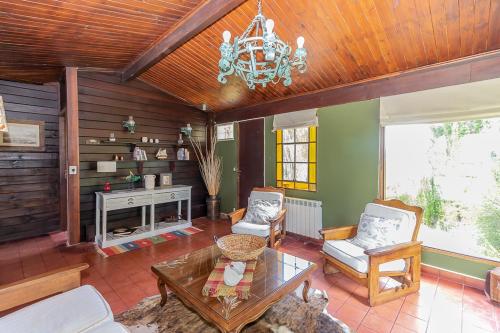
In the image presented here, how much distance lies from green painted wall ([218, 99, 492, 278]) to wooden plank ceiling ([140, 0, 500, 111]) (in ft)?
1.45

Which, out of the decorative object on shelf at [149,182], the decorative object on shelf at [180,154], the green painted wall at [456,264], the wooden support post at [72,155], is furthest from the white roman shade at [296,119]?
the wooden support post at [72,155]

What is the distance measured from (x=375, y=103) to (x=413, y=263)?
185 centimetres

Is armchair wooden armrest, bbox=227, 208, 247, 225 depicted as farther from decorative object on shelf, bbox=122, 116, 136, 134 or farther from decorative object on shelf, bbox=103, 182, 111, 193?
decorative object on shelf, bbox=122, 116, 136, 134

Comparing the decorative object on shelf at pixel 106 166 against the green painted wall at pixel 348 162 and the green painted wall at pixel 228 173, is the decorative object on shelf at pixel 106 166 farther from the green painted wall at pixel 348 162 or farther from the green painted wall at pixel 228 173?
the green painted wall at pixel 348 162

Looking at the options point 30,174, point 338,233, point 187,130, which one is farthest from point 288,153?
point 30,174

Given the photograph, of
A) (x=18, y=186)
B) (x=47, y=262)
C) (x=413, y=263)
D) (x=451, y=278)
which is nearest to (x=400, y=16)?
(x=413, y=263)

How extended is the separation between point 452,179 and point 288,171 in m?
2.12

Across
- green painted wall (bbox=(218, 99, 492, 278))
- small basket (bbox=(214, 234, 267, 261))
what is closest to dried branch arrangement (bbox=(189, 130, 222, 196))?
green painted wall (bbox=(218, 99, 492, 278))

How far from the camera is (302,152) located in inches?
152

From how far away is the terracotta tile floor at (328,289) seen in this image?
194cm

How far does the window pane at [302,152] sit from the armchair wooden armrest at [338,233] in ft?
4.42

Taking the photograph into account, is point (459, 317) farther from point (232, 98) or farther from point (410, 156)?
point (232, 98)

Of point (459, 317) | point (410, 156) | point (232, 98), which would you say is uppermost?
point (232, 98)

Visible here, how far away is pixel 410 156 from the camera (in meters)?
2.91
